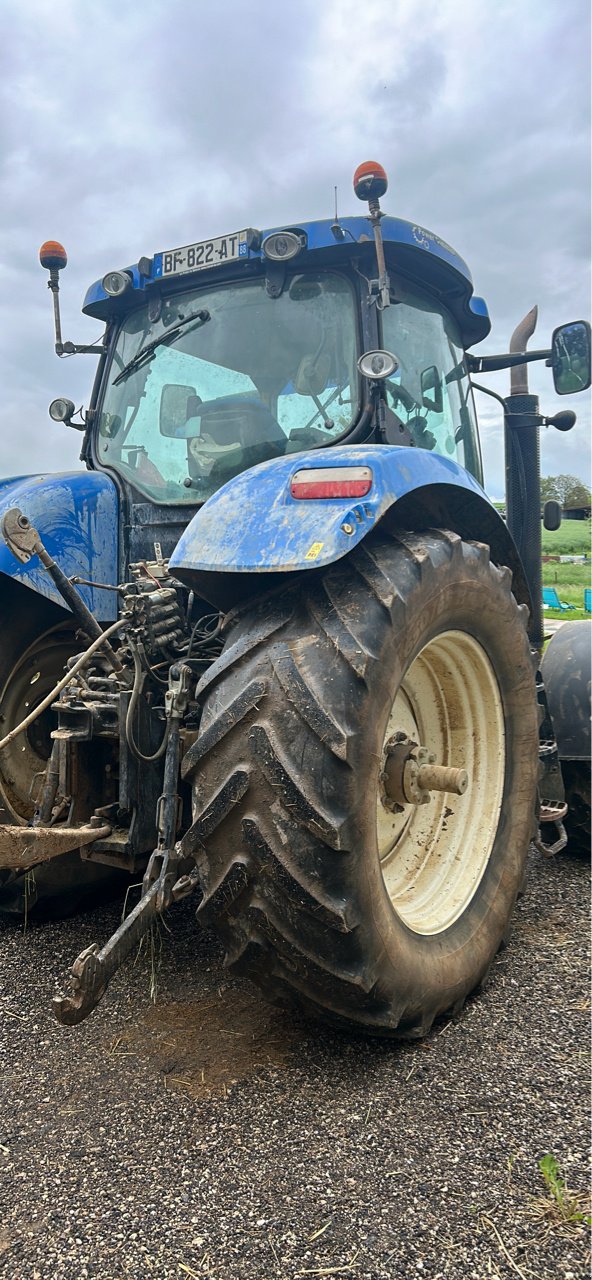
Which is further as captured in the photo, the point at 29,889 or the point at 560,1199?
the point at 29,889

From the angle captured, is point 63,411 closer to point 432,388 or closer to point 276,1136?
point 432,388

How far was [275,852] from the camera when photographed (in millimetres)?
1775

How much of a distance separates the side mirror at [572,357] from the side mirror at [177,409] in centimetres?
166

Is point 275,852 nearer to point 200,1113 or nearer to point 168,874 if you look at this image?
point 168,874

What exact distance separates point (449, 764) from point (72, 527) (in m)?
1.52

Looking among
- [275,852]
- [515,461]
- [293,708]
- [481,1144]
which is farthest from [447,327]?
[481,1144]

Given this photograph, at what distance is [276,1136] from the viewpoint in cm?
176

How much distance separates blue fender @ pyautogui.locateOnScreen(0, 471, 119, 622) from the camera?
2658 mm

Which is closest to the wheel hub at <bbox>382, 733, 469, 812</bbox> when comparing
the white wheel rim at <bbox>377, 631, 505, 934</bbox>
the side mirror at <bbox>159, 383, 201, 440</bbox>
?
the white wheel rim at <bbox>377, 631, 505, 934</bbox>

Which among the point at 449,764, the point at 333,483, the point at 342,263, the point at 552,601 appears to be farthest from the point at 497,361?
the point at 552,601

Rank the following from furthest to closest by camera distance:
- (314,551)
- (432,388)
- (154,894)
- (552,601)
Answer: (552,601) → (432,388) → (154,894) → (314,551)

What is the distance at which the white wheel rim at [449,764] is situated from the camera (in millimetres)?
2559

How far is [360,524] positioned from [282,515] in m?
0.19

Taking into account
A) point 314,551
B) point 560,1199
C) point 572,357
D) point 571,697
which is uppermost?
point 572,357
